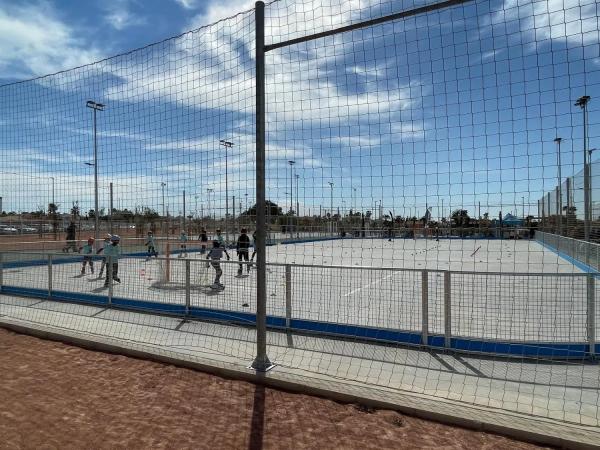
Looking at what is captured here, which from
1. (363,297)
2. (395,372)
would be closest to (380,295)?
(363,297)

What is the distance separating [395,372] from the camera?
510cm

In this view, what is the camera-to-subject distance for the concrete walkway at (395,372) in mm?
3787

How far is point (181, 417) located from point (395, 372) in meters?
2.59

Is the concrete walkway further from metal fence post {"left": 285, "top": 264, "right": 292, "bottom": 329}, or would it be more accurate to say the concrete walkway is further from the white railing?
the white railing

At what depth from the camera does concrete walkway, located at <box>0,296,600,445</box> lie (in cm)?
379

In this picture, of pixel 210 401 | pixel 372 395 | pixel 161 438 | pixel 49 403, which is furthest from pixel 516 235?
pixel 49 403

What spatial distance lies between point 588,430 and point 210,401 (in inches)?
132

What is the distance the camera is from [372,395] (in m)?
4.18

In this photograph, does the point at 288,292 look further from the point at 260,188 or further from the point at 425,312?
the point at 260,188

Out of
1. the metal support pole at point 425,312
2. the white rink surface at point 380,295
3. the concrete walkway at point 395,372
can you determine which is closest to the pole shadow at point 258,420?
the concrete walkway at point 395,372

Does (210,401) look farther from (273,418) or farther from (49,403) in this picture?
(49,403)

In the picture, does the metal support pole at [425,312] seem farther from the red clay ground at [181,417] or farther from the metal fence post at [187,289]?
the metal fence post at [187,289]

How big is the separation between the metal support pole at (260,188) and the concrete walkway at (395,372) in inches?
15.4

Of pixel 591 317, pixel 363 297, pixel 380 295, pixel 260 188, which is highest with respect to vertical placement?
pixel 260 188
